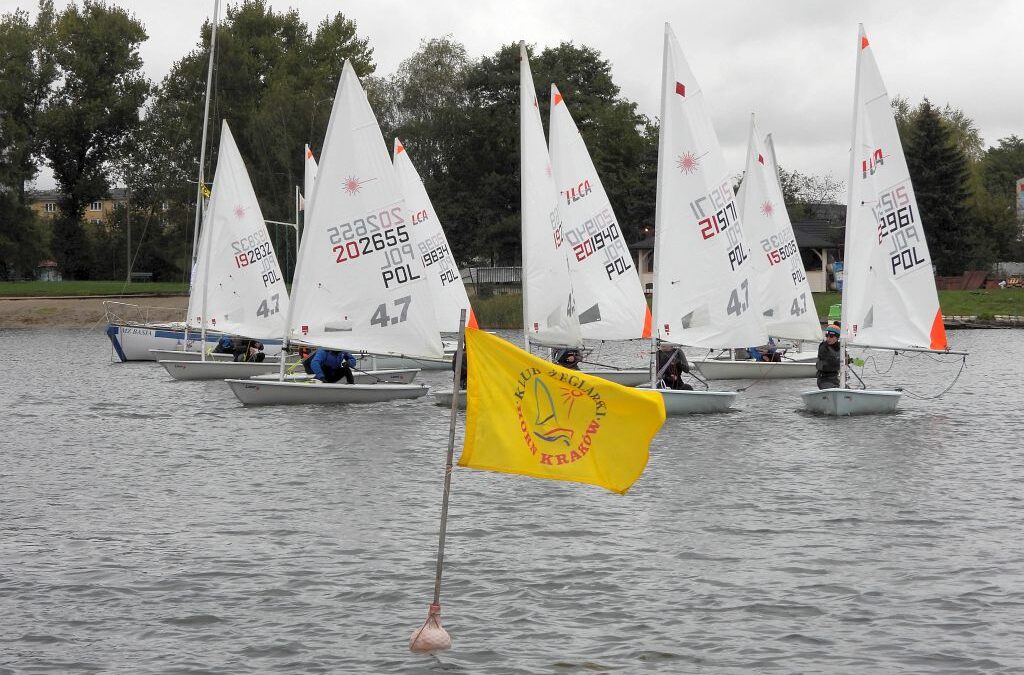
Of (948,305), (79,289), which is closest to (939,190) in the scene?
(948,305)

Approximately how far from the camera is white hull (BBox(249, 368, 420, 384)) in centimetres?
2881

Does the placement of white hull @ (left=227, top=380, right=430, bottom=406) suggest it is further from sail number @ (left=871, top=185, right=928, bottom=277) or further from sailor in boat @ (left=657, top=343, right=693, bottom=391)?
sail number @ (left=871, top=185, right=928, bottom=277)

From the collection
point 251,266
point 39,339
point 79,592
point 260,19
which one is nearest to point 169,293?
point 39,339

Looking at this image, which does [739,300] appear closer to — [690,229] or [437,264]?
[690,229]

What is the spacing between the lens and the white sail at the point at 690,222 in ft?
84.8

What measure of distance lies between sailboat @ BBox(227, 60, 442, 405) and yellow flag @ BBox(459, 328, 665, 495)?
17.8 meters

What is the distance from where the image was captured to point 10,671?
1001 cm

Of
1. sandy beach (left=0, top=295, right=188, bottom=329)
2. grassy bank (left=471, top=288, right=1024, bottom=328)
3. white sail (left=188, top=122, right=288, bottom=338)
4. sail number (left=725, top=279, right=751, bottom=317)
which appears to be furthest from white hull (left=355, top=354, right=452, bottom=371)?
sandy beach (left=0, top=295, right=188, bottom=329)

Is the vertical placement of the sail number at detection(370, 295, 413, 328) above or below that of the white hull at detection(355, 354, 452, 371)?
above

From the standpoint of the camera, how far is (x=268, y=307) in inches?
1416

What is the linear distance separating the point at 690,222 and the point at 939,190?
191ft

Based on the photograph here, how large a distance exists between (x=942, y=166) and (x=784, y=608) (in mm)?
73024

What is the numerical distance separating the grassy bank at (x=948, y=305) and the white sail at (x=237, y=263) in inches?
1150

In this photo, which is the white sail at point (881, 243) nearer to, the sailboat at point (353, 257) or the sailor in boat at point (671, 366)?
the sailor in boat at point (671, 366)
